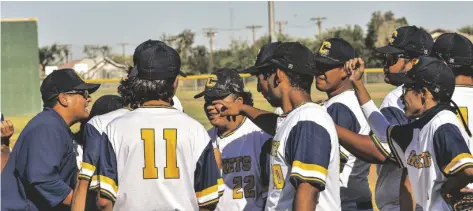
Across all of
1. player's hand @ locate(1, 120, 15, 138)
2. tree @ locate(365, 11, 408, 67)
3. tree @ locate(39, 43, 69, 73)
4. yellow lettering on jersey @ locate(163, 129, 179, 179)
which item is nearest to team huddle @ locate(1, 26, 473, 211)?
yellow lettering on jersey @ locate(163, 129, 179, 179)

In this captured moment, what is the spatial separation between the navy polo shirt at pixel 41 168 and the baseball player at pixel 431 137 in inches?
69.0

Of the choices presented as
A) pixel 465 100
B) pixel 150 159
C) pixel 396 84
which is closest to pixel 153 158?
pixel 150 159

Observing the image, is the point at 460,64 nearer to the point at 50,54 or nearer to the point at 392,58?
the point at 392,58

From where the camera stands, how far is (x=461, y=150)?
3.52 m

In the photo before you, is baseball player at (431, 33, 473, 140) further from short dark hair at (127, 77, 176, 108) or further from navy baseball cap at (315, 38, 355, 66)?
short dark hair at (127, 77, 176, 108)

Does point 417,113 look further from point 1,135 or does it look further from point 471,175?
point 1,135

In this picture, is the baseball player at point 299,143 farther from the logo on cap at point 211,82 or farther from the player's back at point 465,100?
the player's back at point 465,100

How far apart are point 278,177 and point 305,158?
9.3 inches

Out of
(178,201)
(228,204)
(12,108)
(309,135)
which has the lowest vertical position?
(12,108)

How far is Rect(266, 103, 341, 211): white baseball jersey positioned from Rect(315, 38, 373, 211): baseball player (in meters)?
0.87

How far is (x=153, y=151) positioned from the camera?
342cm

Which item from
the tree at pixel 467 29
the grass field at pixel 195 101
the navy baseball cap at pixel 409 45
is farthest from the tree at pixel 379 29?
the navy baseball cap at pixel 409 45

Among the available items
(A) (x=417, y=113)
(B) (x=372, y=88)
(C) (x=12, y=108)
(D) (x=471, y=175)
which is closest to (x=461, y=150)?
(D) (x=471, y=175)

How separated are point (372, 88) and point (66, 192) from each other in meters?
19.3
